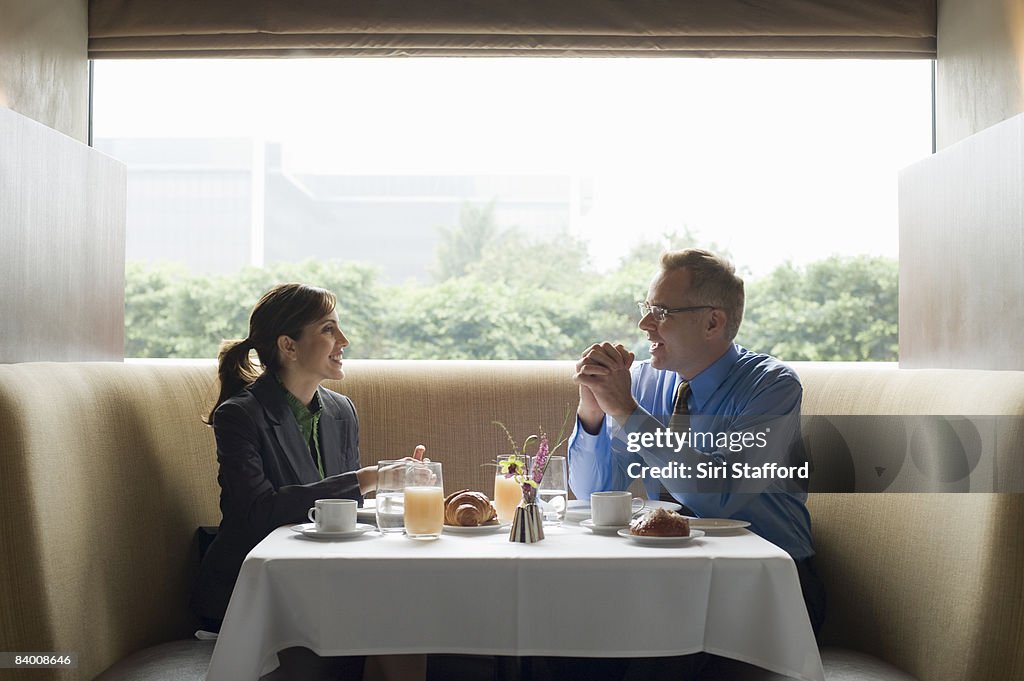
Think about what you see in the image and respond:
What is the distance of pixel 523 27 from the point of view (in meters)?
2.88

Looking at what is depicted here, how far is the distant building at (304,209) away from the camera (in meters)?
6.81

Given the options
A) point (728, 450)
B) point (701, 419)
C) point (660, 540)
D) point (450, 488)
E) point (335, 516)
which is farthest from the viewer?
point (450, 488)

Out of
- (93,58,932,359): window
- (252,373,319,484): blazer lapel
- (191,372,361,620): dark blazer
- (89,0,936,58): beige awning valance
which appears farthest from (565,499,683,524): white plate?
(93,58,932,359): window

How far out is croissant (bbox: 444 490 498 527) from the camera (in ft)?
5.64

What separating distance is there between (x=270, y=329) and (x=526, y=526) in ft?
2.95

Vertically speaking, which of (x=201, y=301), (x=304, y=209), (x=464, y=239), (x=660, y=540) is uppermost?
(x=304, y=209)

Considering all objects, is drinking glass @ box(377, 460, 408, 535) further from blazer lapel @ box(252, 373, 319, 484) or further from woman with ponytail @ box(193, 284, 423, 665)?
blazer lapel @ box(252, 373, 319, 484)

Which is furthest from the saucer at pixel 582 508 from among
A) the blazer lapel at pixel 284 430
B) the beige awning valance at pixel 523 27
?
the beige awning valance at pixel 523 27

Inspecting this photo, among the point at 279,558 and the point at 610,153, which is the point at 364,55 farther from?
the point at 610,153

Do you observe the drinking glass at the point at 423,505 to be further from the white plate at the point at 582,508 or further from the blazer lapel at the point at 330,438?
the blazer lapel at the point at 330,438

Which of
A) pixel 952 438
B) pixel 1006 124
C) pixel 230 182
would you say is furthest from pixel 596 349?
pixel 230 182

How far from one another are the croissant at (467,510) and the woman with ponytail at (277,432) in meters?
0.14

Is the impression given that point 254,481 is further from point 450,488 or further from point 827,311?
point 827,311

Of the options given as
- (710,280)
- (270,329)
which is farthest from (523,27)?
(270,329)
